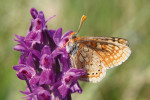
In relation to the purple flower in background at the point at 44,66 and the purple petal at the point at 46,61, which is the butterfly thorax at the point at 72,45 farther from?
the purple petal at the point at 46,61

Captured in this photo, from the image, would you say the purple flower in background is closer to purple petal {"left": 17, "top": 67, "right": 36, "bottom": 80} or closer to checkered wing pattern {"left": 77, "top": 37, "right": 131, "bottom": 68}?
purple petal {"left": 17, "top": 67, "right": 36, "bottom": 80}

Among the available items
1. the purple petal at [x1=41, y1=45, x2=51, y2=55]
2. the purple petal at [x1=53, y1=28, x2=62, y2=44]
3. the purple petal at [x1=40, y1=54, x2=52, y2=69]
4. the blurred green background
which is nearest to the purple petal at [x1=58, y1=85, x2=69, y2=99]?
the purple petal at [x1=40, y1=54, x2=52, y2=69]

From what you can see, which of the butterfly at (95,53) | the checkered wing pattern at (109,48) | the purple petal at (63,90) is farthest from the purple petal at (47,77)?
the checkered wing pattern at (109,48)

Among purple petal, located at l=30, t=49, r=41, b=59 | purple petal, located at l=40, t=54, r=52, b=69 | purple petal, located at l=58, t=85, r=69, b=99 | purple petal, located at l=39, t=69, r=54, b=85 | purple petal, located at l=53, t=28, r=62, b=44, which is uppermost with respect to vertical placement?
purple petal, located at l=53, t=28, r=62, b=44

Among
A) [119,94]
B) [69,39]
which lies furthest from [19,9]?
[69,39]

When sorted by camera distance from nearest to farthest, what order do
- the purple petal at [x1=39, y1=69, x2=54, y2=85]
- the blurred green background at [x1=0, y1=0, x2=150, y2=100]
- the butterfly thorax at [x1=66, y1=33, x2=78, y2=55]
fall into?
the purple petal at [x1=39, y1=69, x2=54, y2=85] → the butterfly thorax at [x1=66, y1=33, x2=78, y2=55] → the blurred green background at [x1=0, y1=0, x2=150, y2=100]

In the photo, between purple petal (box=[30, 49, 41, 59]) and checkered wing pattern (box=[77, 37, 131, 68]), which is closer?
purple petal (box=[30, 49, 41, 59])
